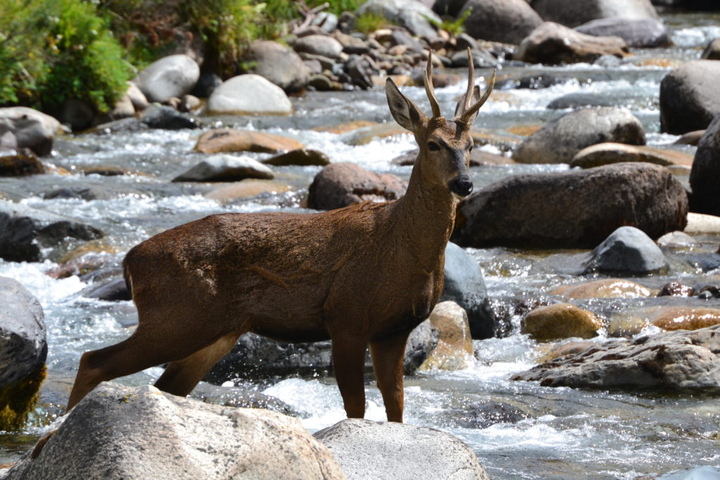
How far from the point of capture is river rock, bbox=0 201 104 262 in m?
12.4

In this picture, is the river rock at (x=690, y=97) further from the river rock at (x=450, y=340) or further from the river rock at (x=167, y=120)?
the river rock at (x=450, y=340)

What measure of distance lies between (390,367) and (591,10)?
32.6 meters

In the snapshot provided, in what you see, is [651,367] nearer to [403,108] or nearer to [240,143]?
[403,108]

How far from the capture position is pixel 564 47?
29.6 meters

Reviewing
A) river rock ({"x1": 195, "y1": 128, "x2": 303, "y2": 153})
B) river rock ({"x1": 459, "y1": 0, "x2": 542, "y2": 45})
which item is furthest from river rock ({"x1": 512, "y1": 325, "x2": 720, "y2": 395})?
river rock ({"x1": 459, "y1": 0, "x2": 542, "y2": 45})

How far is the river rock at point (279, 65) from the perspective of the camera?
1030 inches

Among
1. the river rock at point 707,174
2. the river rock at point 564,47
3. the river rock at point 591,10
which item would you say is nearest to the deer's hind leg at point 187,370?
the river rock at point 707,174

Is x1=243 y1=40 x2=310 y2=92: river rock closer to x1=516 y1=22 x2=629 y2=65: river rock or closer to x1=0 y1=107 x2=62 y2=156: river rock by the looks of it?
x1=516 y1=22 x2=629 y2=65: river rock

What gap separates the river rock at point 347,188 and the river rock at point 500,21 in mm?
21485

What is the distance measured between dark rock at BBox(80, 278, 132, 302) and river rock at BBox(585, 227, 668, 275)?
503 centimetres

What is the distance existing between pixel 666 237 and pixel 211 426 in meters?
10.1

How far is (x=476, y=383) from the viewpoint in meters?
8.22

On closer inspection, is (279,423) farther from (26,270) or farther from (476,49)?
(476,49)

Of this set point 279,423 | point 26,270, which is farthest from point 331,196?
point 279,423
